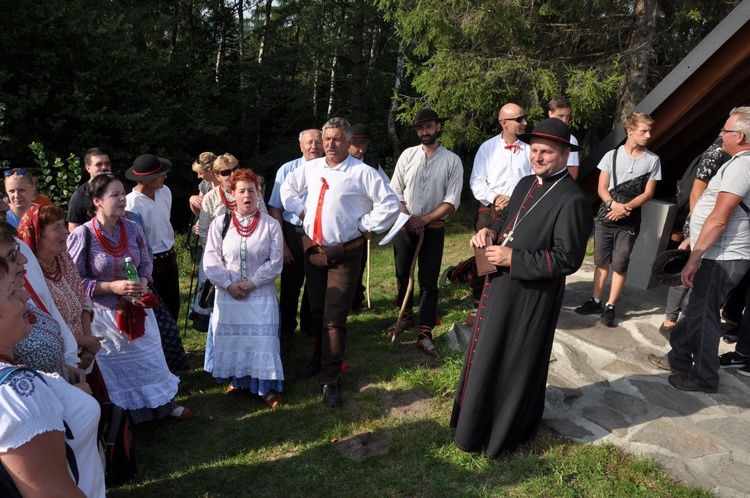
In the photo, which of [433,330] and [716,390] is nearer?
[716,390]

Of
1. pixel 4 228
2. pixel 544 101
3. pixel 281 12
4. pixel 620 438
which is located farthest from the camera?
pixel 281 12

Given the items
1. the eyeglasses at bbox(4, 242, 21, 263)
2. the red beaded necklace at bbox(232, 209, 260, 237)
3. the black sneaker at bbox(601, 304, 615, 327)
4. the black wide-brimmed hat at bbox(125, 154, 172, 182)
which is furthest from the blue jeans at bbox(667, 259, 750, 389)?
the black wide-brimmed hat at bbox(125, 154, 172, 182)

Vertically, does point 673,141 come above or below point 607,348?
above

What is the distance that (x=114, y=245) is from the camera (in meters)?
4.12

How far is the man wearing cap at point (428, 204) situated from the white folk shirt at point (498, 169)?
0.77 feet

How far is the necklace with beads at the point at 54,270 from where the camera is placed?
11.4ft

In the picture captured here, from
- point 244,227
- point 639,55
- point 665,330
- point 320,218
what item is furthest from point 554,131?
point 639,55

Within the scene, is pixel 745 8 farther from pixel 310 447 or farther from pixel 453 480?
pixel 310 447

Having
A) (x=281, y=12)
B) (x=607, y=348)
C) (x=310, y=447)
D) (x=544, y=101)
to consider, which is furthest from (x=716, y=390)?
(x=281, y=12)

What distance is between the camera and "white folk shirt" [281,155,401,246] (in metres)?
4.59

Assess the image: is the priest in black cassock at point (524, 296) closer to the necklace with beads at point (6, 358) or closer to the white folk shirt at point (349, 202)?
the white folk shirt at point (349, 202)

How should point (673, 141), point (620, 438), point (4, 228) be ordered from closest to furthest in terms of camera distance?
point (4, 228) → point (620, 438) → point (673, 141)

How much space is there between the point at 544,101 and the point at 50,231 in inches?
354

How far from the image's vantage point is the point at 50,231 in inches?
133
